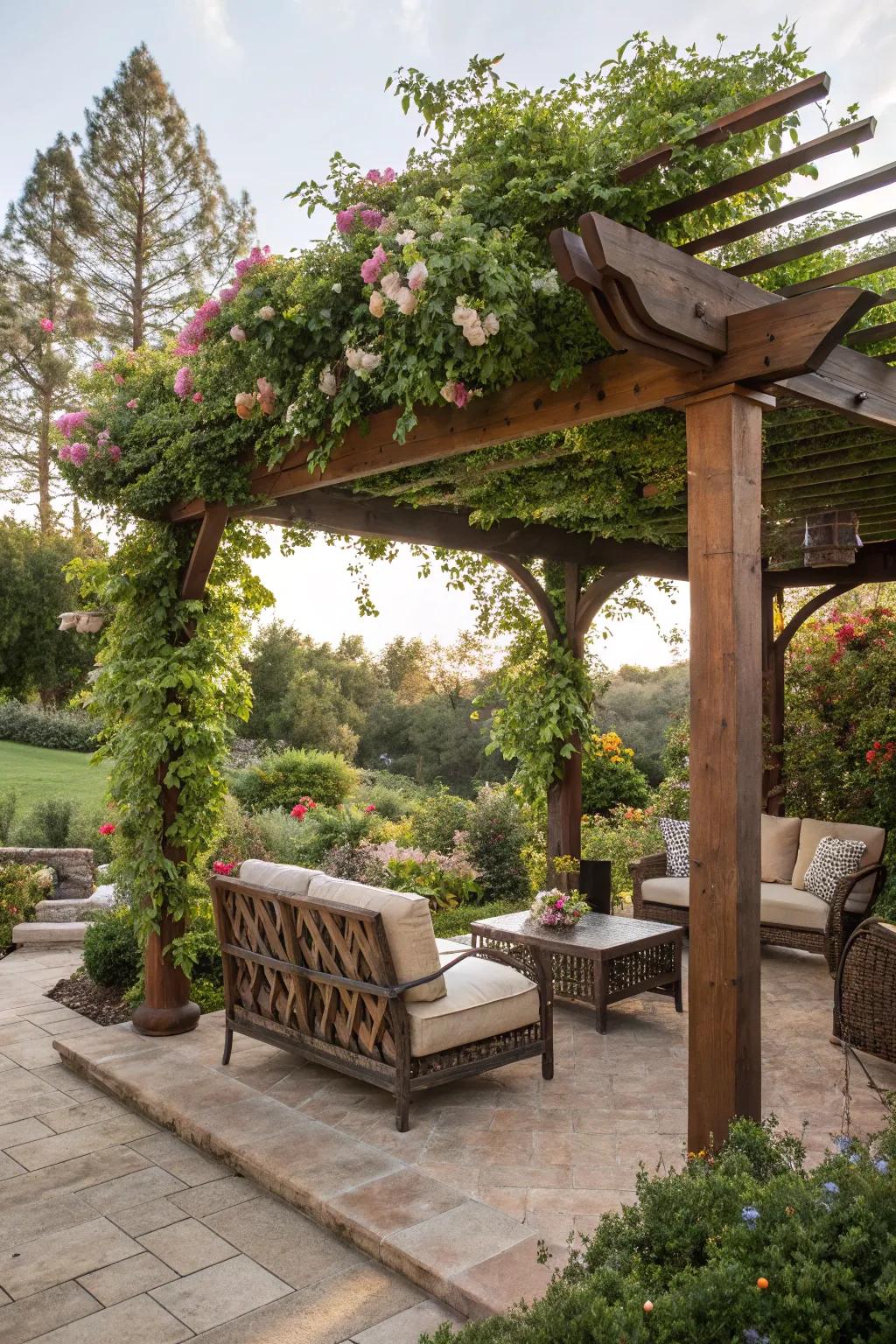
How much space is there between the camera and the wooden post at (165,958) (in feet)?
16.5

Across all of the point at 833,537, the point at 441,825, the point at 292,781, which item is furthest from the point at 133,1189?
the point at 292,781

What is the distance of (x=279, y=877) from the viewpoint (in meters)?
4.45

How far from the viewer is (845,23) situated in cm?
399

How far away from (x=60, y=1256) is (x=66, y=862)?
5.47 meters

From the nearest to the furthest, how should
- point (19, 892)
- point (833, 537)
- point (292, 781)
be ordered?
1. point (833, 537)
2. point (19, 892)
3. point (292, 781)

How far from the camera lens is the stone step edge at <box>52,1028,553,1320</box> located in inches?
106

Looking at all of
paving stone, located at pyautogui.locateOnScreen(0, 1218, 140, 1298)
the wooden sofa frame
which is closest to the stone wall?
the wooden sofa frame

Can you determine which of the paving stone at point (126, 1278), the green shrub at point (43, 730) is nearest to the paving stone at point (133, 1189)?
the paving stone at point (126, 1278)

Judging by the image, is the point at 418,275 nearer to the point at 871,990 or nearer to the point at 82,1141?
the point at 871,990

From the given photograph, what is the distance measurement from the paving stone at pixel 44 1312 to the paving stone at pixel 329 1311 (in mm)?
420

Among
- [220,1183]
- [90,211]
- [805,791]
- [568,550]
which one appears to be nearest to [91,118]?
[90,211]

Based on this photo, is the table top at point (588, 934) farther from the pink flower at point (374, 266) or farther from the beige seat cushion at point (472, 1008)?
the pink flower at point (374, 266)

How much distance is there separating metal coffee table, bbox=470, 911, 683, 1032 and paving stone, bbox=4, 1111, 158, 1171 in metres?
1.87

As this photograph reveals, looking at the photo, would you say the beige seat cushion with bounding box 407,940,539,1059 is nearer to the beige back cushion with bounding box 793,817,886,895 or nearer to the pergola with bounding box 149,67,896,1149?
the pergola with bounding box 149,67,896,1149
